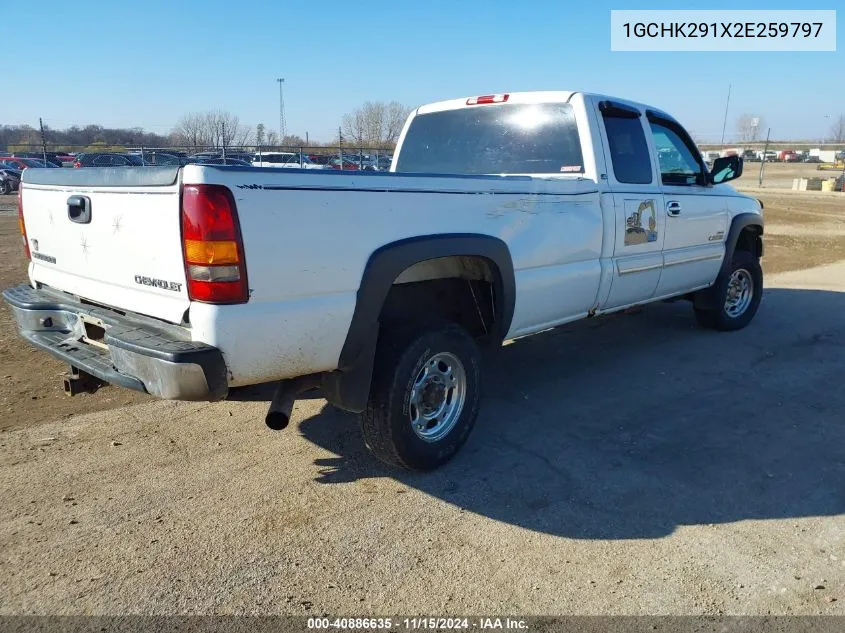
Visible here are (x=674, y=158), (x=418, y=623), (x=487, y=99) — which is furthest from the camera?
(x=674, y=158)

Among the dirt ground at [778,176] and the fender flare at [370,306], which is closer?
the fender flare at [370,306]

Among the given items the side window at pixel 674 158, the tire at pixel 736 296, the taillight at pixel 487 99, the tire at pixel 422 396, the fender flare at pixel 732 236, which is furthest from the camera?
the tire at pixel 736 296

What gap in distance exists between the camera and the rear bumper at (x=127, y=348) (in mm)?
2703

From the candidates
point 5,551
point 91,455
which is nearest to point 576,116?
point 91,455

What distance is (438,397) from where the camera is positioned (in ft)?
12.3

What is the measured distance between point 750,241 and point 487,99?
3.50 metres

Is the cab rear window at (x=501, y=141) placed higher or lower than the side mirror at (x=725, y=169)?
higher

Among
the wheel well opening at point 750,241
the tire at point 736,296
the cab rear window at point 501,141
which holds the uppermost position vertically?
the cab rear window at point 501,141

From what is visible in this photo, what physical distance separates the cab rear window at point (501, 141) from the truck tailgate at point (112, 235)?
278 cm

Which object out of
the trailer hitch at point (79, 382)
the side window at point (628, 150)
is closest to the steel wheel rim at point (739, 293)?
the side window at point (628, 150)

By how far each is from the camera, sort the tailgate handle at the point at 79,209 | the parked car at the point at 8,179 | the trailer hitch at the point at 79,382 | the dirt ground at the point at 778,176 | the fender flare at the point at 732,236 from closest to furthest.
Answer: the tailgate handle at the point at 79,209 → the trailer hitch at the point at 79,382 → the fender flare at the point at 732,236 → the parked car at the point at 8,179 → the dirt ground at the point at 778,176

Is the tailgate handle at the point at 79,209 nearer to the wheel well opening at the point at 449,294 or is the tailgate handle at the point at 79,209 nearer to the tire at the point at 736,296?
the wheel well opening at the point at 449,294

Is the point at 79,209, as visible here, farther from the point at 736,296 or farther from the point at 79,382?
the point at 736,296

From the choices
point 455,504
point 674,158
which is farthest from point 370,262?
point 674,158
